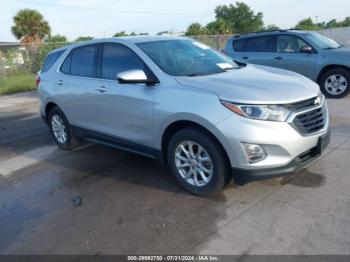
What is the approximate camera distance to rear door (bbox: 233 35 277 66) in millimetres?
9836

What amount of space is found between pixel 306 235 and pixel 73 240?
2.12m

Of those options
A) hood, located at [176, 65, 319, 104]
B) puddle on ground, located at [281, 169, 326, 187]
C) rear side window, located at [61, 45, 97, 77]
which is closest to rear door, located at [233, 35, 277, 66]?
rear side window, located at [61, 45, 97, 77]

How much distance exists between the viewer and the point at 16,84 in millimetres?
16250

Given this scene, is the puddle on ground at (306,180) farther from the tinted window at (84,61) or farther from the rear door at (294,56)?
the rear door at (294,56)

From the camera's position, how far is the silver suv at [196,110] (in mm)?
3641

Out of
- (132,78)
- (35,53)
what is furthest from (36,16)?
(132,78)

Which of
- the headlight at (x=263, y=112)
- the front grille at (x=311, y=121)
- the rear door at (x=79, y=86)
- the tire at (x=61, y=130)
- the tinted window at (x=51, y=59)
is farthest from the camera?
the tinted window at (x=51, y=59)

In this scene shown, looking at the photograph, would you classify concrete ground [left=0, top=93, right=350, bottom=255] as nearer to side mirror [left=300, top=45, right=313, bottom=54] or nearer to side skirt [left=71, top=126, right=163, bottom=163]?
side skirt [left=71, top=126, right=163, bottom=163]

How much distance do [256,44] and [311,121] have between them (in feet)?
22.0

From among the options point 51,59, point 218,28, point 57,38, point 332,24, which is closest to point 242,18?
point 218,28

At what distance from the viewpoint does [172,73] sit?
4.33 meters

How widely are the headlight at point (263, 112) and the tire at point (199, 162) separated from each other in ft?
1.45

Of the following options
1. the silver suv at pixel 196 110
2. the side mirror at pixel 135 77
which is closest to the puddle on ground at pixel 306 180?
the silver suv at pixel 196 110

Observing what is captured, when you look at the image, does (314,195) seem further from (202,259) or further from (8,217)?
(8,217)
